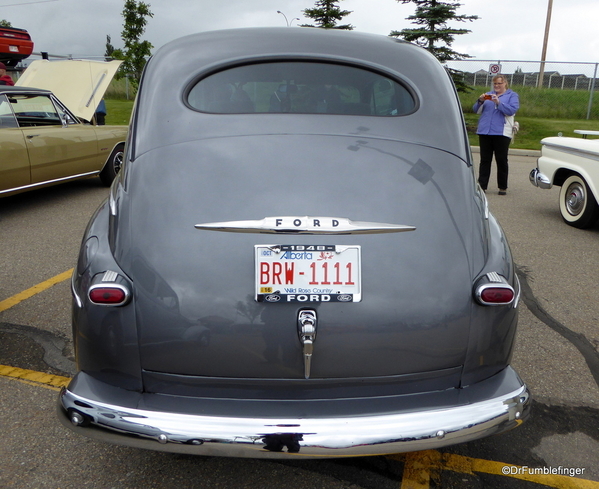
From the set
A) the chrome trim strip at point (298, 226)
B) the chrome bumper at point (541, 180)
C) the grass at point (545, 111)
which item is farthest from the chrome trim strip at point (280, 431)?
the grass at point (545, 111)

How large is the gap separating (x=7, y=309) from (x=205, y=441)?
108 inches

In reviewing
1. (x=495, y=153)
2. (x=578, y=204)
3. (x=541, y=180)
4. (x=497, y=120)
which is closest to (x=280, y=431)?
(x=578, y=204)

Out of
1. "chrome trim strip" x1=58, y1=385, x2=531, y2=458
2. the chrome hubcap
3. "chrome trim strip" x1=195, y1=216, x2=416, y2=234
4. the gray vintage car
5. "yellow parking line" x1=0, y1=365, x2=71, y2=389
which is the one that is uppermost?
"chrome trim strip" x1=195, y1=216, x2=416, y2=234

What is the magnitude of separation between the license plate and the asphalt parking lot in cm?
85

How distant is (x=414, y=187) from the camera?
215 centimetres

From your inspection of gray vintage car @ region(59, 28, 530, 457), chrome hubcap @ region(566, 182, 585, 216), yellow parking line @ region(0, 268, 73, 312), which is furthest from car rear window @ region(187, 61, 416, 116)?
chrome hubcap @ region(566, 182, 585, 216)

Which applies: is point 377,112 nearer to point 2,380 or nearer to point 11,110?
point 2,380

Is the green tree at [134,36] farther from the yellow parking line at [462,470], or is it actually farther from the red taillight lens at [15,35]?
the yellow parking line at [462,470]

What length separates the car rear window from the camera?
252 cm

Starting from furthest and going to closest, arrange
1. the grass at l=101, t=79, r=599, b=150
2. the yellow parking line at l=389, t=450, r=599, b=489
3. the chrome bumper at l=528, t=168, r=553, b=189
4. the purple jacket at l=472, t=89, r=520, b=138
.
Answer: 1. the grass at l=101, t=79, r=599, b=150
2. the purple jacket at l=472, t=89, r=520, b=138
3. the chrome bumper at l=528, t=168, r=553, b=189
4. the yellow parking line at l=389, t=450, r=599, b=489

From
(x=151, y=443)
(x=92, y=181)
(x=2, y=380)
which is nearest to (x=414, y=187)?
(x=151, y=443)

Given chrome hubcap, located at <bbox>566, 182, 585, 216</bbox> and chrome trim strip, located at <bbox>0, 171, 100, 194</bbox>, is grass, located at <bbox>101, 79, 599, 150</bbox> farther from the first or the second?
chrome hubcap, located at <bbox>566, 182, 585, 216</bbox>

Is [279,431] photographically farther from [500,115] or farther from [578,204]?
[500,115]

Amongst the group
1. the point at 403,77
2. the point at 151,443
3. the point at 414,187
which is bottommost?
the point at 151,443
